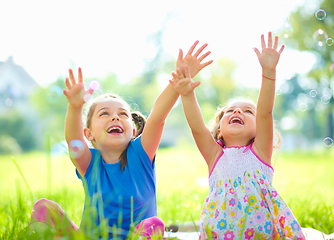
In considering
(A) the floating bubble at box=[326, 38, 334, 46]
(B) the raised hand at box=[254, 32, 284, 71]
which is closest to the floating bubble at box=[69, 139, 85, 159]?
(B) the raised hand at box=[254, 32, 284, 71]

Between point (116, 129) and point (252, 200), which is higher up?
point (116, 129)

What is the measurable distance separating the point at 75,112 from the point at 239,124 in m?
1.01

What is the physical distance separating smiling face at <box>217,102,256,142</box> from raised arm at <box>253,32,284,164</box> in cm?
11

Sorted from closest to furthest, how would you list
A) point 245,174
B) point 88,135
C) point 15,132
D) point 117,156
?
point 245,174 < point 117,156 < point 88,135 < point 15,132

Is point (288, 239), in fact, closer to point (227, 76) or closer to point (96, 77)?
point (227, 76)

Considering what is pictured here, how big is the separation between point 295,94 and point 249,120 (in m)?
33.4

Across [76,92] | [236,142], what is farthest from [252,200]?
[76,92]

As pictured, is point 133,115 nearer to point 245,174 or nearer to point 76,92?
point 76,92

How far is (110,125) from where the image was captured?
1.95m

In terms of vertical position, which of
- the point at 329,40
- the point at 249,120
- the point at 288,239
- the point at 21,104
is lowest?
the point at 288,239

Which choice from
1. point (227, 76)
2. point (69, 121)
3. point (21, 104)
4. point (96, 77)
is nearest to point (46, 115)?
point (21, 104)

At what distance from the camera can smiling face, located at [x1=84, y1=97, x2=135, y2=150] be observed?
1936 millimetres

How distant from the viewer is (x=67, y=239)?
116cm

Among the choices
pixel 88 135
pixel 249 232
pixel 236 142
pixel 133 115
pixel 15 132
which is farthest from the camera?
pixel 15 132
